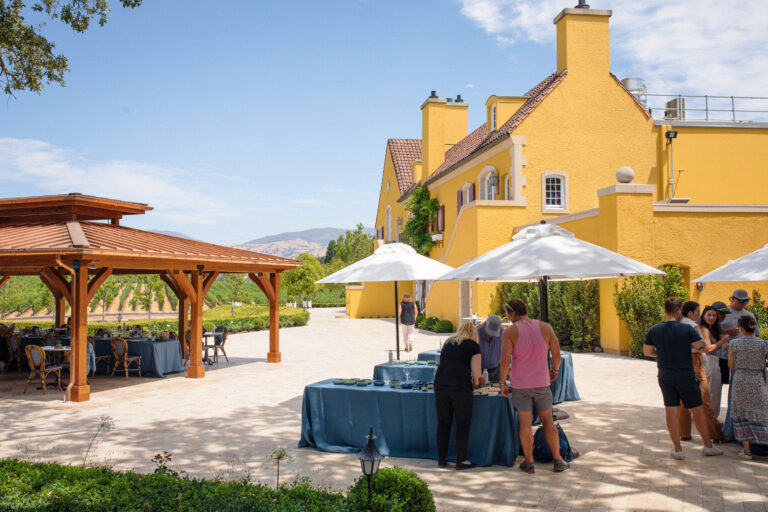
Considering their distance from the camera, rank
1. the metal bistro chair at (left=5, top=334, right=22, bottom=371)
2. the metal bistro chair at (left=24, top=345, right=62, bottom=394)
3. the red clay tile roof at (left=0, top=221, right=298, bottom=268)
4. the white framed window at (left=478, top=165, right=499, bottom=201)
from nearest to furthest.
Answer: the red clay tile roof at (left=0, top=221, right=298, bottom=268) → the metal bistro chair at (left=24, top=345, right=62, bottom=394) → the metal bistro chair at (left=5, top=334, right=22, bottom=371) → the white framed window at (left=478, top=165, right=499, bottom=201)

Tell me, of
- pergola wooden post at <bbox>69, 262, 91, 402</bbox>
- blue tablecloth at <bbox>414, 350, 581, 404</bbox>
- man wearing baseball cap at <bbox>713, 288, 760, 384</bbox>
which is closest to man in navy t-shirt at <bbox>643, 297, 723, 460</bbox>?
man wearing baseball cap at <bbox>713, 288, 760, 384</bbox>

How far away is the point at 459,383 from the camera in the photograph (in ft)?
21.0

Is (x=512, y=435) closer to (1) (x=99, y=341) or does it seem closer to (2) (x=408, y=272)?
(2) (x=408, y=272)

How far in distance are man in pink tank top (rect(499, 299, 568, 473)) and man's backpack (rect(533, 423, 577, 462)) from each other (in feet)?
0.63

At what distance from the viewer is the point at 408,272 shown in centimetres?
1069

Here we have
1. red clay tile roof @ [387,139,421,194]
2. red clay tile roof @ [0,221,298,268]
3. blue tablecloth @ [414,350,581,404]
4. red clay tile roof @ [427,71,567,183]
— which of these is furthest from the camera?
red clay tile roof @ [387,139,421,194]

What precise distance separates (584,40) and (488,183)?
6073 mm

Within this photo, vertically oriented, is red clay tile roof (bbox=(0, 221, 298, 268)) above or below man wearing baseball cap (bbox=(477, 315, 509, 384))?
→ above

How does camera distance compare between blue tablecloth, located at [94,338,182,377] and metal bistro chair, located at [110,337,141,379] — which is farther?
blue tablecloth, located at [94,338,182,377]

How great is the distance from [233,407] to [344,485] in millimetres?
4596

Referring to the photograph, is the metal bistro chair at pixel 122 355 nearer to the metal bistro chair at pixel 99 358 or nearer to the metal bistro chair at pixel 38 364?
the metal bistro chair at pixel 99 358

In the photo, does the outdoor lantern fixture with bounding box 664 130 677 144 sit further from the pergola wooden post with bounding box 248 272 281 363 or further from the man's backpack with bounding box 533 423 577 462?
the man's backpack with bounding box 533 423 577 462

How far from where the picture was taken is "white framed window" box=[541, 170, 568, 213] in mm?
21234

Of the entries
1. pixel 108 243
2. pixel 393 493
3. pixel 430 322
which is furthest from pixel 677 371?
pixel 430 322
